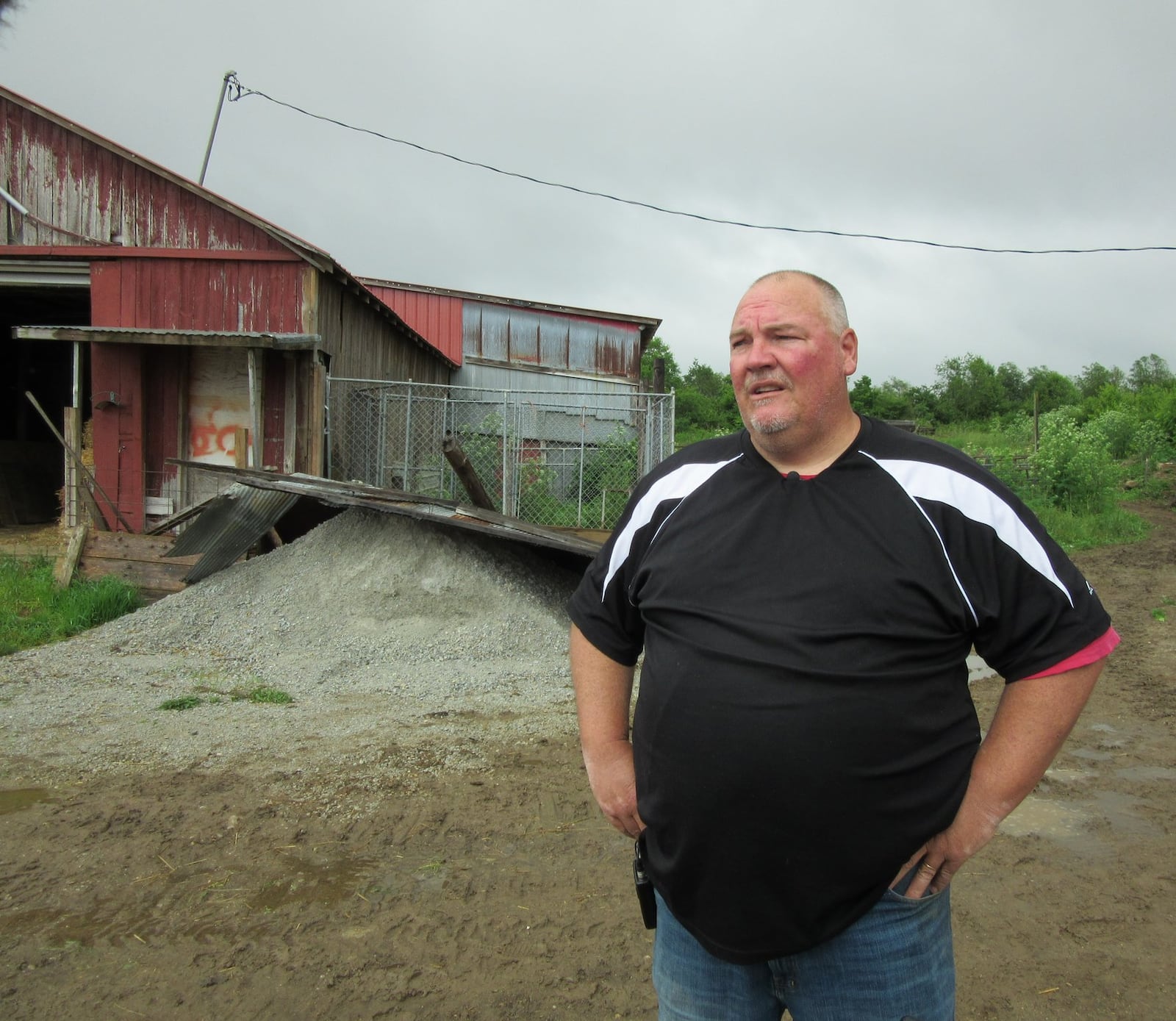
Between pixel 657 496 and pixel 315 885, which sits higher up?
pixel 657 496

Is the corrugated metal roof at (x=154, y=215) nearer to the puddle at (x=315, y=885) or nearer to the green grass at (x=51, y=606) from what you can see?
the green grass at (x=51, y=606)

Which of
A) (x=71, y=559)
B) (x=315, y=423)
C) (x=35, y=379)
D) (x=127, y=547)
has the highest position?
(x=35, y=379)

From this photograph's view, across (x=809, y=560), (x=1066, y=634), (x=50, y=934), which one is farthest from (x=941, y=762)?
(x=50, y=934)

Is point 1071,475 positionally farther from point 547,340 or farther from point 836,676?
point 836,676

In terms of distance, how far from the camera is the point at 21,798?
4.62m

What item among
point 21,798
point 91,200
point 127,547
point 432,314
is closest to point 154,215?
point 91,200

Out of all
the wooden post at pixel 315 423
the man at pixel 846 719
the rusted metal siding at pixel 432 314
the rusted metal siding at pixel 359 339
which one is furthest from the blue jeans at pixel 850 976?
the rusted metal siding at pixel 432 314

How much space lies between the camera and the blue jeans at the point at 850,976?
5.56 feet

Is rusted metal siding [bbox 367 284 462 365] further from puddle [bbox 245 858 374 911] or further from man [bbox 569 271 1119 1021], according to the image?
man [bbox 569 271 1119 1021]

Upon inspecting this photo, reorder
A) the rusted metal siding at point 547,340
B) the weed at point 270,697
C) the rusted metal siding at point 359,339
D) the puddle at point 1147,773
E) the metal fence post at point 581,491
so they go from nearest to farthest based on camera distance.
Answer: the puddle at point 1147,773 → the weed at point 270,697 → the rusted metal siding at point 359,339 → the metal fence post at point 581,491 → the rusted metal siding at point 547,340

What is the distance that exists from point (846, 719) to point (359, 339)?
12.8 m

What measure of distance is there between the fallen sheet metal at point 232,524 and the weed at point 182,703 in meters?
3.04

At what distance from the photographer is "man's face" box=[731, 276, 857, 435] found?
1906mm

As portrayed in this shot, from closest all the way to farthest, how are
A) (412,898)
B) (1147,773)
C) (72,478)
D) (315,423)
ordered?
(412,898) → (1147,773) → (72,478) → (315,423)
